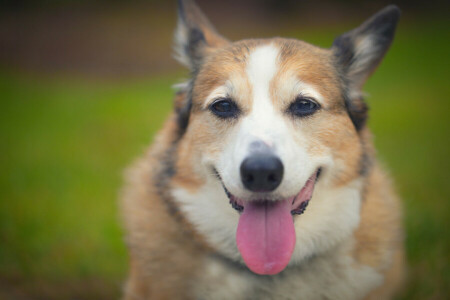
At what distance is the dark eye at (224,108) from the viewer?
281cm

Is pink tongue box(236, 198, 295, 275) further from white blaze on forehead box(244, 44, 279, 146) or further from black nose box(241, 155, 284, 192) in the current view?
white blaze on forehead box(244, 44, 279, 146)

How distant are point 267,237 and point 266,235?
14mm

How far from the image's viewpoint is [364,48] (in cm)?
316

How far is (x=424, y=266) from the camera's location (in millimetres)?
3895

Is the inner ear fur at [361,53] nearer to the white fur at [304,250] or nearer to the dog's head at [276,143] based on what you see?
the dog's head at [276,143]

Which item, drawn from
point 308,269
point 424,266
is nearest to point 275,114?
point 308,269

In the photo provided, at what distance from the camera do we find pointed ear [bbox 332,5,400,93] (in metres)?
3.12

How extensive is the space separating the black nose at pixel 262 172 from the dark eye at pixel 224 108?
0.57 m

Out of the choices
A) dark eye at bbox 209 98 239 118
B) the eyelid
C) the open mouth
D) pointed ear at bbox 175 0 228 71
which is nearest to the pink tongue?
the open mouth

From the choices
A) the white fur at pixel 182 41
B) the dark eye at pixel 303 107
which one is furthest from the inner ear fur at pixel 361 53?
the white fur at pixel 182 41

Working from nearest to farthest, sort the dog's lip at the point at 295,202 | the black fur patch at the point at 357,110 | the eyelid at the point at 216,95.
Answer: the dog's lip at the point at 295,202 → the eyelid at the point at 216,95 → the black fur patch at the point at 357,110

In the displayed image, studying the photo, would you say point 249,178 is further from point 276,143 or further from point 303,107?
point 303,107

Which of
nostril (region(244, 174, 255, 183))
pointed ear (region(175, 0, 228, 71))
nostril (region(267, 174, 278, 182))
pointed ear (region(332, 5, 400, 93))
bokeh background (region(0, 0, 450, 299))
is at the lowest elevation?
bokeh background (region(0, 0, 450, 299))

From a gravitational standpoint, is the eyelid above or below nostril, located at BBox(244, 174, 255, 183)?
above
